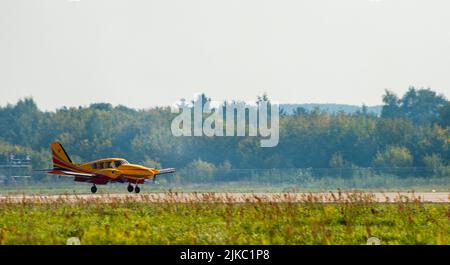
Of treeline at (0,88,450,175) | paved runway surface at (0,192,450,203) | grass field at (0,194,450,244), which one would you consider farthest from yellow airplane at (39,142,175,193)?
treeline at (0,88,450,175)

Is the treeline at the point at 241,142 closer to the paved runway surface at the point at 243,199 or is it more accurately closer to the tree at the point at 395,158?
the tree at the point at 395,158

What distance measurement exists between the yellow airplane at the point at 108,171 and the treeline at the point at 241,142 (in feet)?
122

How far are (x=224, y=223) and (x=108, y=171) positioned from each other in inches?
1152

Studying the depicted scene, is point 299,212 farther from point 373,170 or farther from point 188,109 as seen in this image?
point 188,109

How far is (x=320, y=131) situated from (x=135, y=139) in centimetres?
2068

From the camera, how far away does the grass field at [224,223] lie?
2572cm

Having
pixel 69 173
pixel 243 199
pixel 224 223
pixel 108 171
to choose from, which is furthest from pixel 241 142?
pixel 224 223

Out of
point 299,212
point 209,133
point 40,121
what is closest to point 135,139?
point 209,133

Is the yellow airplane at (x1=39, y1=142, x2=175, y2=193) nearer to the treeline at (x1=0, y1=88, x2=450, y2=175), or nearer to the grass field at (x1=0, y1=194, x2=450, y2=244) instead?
the grass field at (x1=0, y1=194, x2=450, y2=244)

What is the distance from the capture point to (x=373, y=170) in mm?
85875

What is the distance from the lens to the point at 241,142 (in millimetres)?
107375

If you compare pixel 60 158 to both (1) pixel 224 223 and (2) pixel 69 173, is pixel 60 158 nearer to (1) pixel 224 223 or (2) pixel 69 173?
(2) pixel 69 173

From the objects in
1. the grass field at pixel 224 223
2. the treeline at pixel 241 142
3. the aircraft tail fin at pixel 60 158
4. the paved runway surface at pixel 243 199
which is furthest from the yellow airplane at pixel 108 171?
the treeline at pixel 241 142

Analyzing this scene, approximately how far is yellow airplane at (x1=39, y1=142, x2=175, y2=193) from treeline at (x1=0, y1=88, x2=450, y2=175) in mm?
37232
